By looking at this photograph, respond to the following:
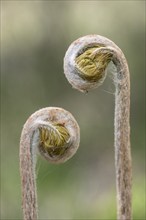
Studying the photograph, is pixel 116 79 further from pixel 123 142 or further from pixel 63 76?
pixel 63 76

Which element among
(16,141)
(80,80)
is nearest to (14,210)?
(16,141)

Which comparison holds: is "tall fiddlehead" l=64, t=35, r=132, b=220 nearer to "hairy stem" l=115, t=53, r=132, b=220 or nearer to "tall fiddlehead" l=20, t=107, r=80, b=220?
"hairy stem" l=115, t=53, r=132, b=220

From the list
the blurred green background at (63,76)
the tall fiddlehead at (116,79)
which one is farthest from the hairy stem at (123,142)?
the blurred green background at (63,76)

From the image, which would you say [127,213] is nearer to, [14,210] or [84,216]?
[84,216]

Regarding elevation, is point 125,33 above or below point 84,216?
above

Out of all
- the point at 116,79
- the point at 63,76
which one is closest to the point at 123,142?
the point at 116,79

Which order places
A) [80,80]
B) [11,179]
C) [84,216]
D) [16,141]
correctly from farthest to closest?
[16,141] < [11,179] < [84,216] < [80,80]

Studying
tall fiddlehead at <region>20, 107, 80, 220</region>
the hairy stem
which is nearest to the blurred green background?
tall fiddlehead at <region>20, 107, 80, 220</region>
